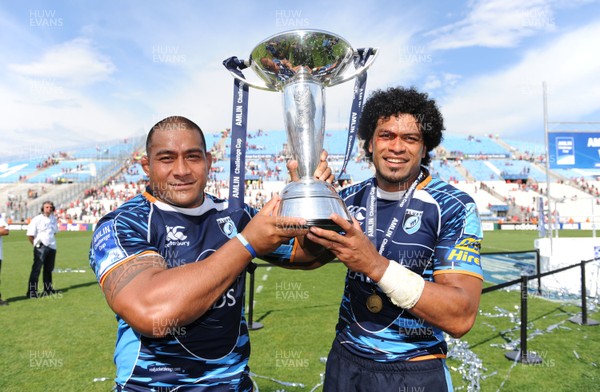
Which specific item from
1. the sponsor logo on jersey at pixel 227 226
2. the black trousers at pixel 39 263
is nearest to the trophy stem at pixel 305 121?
the sponsor logo on jersey at pixel 227 226

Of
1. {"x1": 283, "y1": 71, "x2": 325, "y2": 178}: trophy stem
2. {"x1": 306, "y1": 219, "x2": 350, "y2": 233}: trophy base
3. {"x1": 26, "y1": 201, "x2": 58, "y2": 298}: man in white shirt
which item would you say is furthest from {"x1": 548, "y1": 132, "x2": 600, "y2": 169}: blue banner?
{"x1": 26, "y1": 201, "x2": 58, "y2": 298}: man in white shirt

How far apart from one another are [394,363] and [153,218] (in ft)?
4.36

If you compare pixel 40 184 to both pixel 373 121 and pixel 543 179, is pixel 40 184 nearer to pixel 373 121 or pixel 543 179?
pixel 373 121

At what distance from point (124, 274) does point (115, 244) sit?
0.17m

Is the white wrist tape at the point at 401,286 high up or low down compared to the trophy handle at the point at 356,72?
down

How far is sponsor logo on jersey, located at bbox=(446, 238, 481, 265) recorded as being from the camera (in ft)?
5.46

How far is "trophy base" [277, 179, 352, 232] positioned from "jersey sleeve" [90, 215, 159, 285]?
1.80ft

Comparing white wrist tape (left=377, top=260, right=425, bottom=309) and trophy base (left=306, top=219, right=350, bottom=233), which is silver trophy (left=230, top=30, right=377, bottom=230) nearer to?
trophy base (left=306, top=219, right=350, bottom=233)

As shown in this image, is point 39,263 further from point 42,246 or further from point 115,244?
point 115,244

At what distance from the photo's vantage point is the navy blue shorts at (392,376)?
1847mm

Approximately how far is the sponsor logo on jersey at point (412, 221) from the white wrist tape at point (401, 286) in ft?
1.64

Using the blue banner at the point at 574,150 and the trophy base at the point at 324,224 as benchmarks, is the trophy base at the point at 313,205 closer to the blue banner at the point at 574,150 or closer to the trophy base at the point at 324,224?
the trophy base at the point at 324,224

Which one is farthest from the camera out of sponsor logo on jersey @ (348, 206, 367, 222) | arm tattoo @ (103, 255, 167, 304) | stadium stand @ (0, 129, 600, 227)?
stadium stand @ (0, 129, 600, 227)

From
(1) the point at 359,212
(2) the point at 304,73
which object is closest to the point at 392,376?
(1) the point at 359,212
